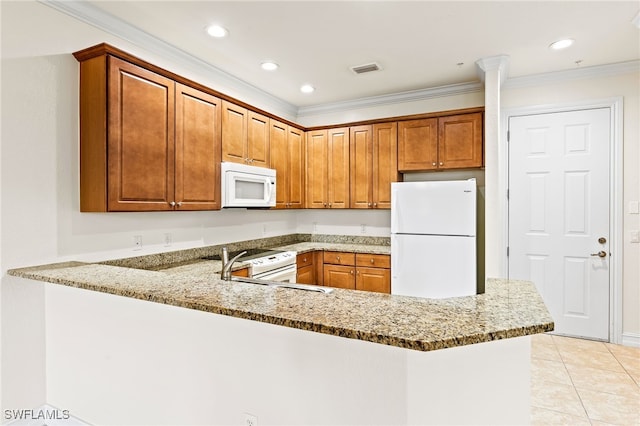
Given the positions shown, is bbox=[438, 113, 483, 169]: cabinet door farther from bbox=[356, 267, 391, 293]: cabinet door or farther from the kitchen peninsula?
the kitchen peninsula

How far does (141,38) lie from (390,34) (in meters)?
1.95

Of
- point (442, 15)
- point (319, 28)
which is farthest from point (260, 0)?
point (442, 15)

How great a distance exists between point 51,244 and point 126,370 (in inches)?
40.5

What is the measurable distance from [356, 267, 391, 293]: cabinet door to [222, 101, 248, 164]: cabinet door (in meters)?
1.78

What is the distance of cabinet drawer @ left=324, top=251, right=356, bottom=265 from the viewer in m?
4.05

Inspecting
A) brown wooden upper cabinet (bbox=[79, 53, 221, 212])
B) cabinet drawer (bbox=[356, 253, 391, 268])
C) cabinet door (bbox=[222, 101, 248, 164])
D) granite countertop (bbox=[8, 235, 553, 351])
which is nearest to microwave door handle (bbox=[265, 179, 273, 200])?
cabinet door (bbox=[222, 101, 248, 164])

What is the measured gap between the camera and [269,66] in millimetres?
3422

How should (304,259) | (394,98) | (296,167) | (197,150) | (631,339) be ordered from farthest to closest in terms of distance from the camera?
(296,167), (394,98), (304,259), (631,339), (197,150)

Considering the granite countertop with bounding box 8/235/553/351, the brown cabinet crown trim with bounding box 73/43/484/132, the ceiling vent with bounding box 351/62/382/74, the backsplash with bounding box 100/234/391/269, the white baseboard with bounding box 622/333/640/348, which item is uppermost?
the ceiling vent with bounding box 351/62/382/74

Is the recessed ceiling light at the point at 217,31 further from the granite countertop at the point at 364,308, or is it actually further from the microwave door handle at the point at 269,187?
the granite countertop at the point at 364,308

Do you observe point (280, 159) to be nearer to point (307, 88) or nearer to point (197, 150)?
point (307, 88)

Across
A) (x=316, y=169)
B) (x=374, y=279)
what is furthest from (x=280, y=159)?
(x=374, y=279)

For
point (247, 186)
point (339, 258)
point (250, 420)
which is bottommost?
point (250, 420)

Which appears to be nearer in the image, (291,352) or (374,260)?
(291,352)
